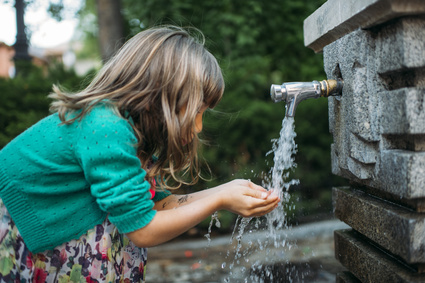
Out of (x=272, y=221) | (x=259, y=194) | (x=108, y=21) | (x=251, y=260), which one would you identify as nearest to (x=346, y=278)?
(x=272, y=221)

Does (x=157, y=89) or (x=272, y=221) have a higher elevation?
(x=157, y=89)

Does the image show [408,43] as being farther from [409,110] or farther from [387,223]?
[387,223]

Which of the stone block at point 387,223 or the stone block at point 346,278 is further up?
the stone block at point 387,223

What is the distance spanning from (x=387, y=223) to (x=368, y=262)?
0.23 meters

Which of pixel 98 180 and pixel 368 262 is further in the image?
pixel 368 262

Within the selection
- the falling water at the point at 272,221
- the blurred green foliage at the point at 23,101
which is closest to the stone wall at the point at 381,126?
the falling water at the point at 272,221

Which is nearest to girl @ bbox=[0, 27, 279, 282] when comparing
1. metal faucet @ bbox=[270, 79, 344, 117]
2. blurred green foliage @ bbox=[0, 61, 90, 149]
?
metal faucet @ bbox=[270, 79, 344, 117]

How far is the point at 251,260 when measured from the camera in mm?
3307

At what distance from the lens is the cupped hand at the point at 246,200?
1427 mm

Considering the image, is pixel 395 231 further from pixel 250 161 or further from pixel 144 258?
pixel 250 161

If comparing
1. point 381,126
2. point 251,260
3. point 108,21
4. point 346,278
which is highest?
point 108,21

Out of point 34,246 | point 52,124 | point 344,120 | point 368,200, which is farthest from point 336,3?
point 34,246

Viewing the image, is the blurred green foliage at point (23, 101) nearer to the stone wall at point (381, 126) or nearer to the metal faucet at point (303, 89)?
the metal faucet at point (303, 89)

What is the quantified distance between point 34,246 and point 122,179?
407 millimetres
